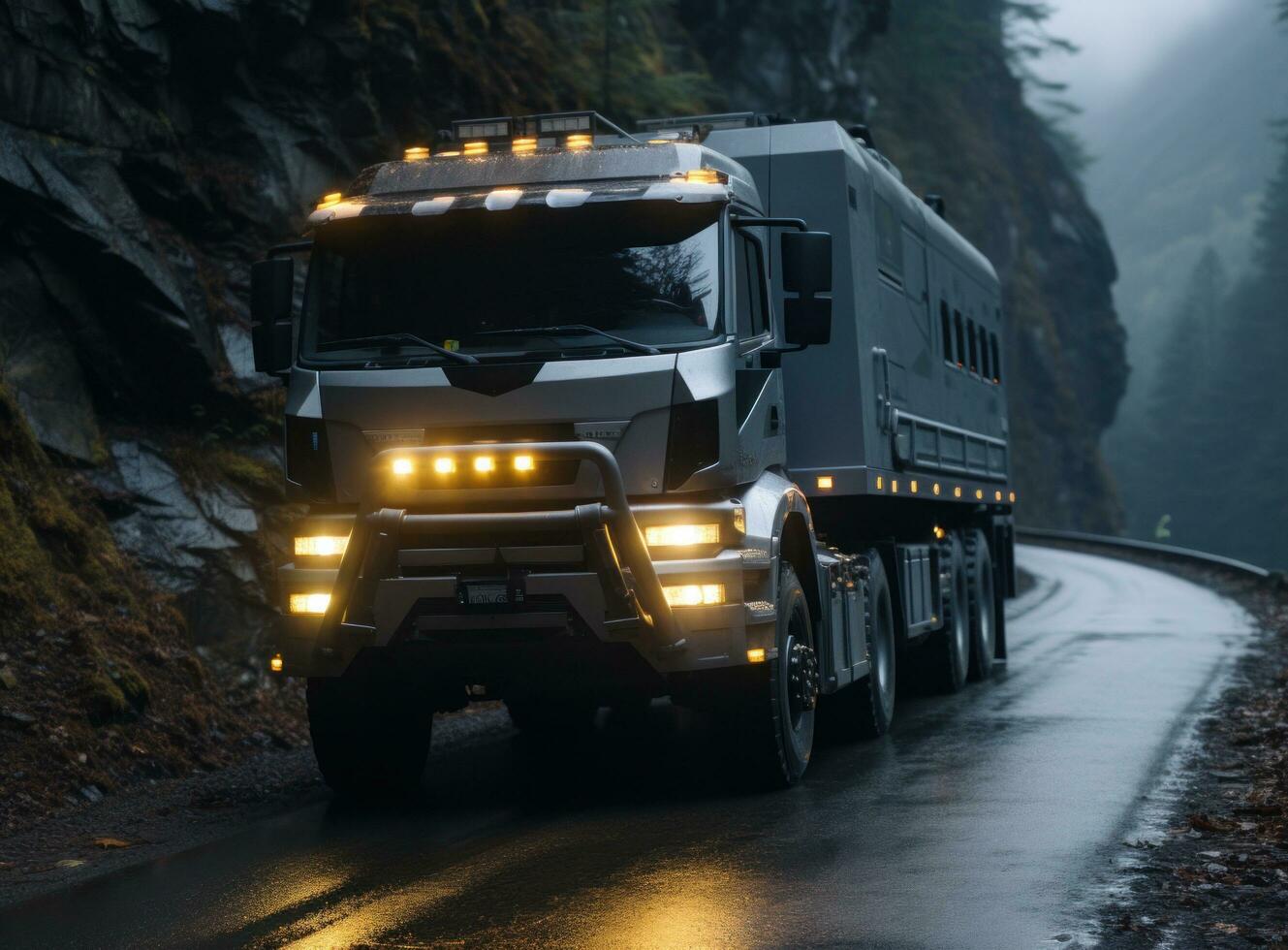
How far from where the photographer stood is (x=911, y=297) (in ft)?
45.0

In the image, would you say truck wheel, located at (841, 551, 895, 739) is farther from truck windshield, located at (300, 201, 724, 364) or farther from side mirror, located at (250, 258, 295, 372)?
side mirror, located at (250, 258, 295, 372)

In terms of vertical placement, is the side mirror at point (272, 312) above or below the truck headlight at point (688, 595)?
above

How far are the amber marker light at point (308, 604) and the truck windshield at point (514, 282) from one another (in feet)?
4.10

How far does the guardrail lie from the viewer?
3820cm

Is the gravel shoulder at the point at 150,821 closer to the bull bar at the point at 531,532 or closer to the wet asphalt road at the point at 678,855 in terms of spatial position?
the wet asphalt road at the point at 678,855

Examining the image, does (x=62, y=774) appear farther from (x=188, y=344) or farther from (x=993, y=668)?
(x=993, y=668)

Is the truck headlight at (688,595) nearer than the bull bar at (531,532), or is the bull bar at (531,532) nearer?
the bull bar at (531,532)

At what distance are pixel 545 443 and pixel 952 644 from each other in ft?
27.1

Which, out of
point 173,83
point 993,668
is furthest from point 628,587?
point 993,668

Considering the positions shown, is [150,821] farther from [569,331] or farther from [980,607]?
[980,607]

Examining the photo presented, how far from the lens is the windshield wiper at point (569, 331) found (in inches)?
350

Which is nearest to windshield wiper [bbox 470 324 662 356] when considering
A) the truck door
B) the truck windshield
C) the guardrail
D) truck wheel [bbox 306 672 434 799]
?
the truck windshield

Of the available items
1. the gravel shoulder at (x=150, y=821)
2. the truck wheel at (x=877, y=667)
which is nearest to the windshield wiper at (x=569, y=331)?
the gravel shoulder at (x=150, y=821)

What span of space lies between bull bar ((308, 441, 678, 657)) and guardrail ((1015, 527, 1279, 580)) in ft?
96.1
